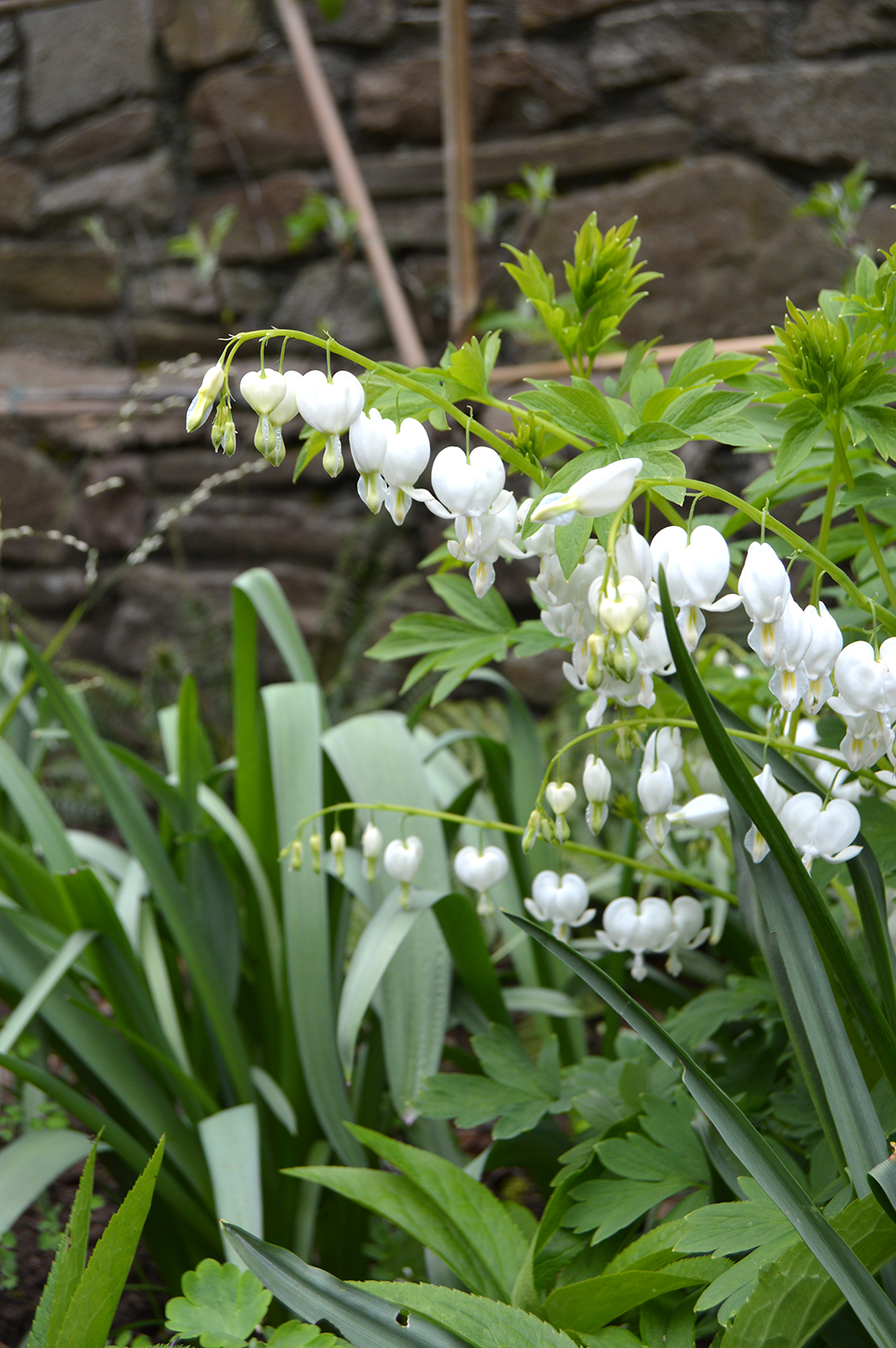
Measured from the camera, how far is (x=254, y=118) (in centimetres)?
321

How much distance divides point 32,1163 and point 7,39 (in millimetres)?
3759

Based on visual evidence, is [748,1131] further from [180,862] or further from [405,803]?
[180,862]

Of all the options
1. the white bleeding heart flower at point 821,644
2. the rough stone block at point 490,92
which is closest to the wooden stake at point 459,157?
the rough stone block at point 490,92

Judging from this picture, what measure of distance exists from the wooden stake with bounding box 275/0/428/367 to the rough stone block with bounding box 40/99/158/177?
605mm

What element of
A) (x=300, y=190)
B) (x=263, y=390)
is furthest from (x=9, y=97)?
(x=263, y=390)

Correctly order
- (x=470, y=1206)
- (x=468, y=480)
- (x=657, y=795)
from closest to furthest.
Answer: (x=468, y=480)
(x=657, y=795)
(x=470, y=1206)

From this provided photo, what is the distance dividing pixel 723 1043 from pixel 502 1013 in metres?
0.30

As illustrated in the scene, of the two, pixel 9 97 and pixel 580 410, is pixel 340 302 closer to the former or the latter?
pixel 9 97

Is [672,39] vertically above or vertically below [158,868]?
above

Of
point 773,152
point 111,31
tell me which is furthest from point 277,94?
point 773,152

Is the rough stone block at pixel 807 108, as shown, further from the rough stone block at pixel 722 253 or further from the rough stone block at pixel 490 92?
the rough stone block at pixel 490 92

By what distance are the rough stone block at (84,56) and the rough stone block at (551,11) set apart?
1274 mm

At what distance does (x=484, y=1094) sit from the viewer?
1054 mm

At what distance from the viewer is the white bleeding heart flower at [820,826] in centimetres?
77
